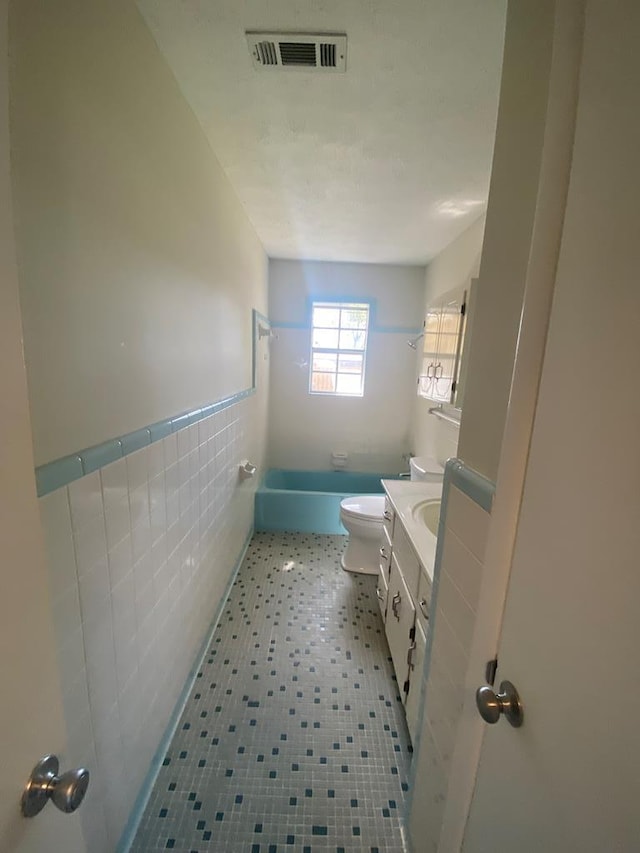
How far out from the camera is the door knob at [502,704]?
1.73 ft

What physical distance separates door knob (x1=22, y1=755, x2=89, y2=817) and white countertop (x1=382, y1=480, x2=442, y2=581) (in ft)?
3.10

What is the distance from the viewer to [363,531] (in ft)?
7.63

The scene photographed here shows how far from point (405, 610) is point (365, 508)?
0.96 meters

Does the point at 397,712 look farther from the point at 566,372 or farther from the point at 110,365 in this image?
the point at 110,365

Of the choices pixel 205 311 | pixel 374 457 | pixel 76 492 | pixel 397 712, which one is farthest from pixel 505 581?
pixel 374 457

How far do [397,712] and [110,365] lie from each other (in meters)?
1.78

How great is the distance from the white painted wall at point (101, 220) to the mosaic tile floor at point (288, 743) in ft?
4.22

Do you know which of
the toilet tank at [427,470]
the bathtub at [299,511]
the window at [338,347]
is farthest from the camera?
the window at [338,347]

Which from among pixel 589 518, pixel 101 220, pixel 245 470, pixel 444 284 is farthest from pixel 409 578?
pixel 444 284

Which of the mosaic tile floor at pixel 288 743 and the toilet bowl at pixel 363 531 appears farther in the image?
the toilet bowl at pixel 363 531

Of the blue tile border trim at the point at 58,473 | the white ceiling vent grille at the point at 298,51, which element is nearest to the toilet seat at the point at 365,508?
the blue tile border trim at the point at 58,473

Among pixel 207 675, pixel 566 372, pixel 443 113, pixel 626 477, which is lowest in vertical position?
pixel 207 675

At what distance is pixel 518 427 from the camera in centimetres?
58

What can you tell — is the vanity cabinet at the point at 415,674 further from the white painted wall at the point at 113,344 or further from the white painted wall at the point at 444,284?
the white painted wall at the point at 444,284
